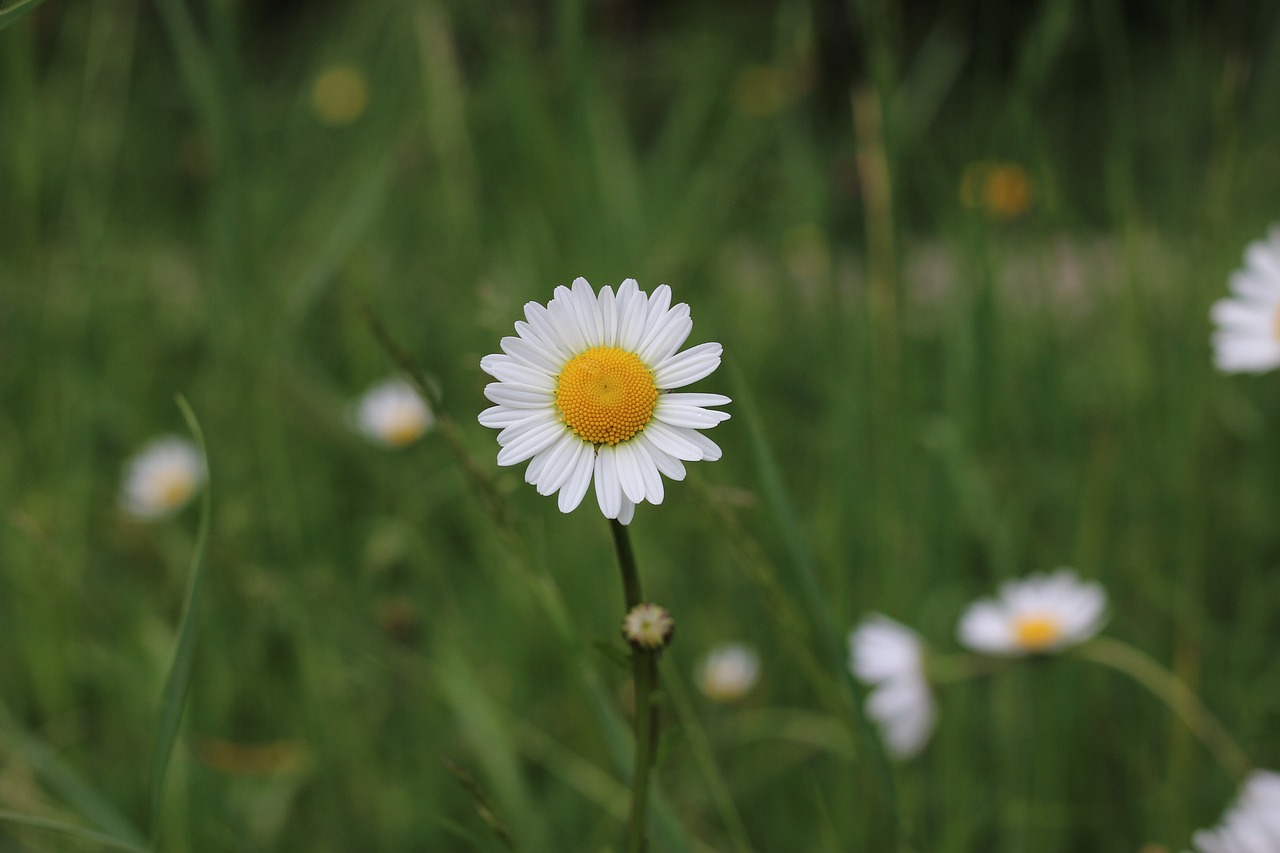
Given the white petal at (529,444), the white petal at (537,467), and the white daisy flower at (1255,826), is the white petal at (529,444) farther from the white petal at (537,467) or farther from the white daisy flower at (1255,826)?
the white daisy flower at (1255,826)

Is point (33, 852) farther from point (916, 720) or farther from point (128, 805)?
point (916, 720)

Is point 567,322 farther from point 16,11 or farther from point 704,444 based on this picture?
point 16,11

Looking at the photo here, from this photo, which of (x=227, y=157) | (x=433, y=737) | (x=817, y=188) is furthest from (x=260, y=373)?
(x=817, y=188)

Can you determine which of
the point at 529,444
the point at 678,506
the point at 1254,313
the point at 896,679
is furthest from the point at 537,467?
the point at 678,506

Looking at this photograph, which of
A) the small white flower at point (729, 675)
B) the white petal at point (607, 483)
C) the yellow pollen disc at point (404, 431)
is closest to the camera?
the white petal at point (607, 483)

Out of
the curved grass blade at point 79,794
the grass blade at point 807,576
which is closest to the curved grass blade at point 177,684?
the curved grass blade at point 79,794

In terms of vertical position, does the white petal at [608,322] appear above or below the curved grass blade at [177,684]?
above

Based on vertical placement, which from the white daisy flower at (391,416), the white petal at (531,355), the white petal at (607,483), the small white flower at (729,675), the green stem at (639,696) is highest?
the white daisy flower at (391,416)

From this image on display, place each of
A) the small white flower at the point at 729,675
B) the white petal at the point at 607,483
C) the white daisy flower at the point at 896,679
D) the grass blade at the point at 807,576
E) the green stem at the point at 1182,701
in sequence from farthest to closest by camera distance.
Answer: the small white flower at the point at 729,675, the white daisy flower at the point at 896,679, the green stem at the point at 1182,701, the grass blade at the point at 807,576, the white petal at the point at 607,483

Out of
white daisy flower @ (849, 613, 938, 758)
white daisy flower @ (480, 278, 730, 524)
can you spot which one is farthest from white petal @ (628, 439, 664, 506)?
white daisy flower @ (849, 613, 938, 758)
